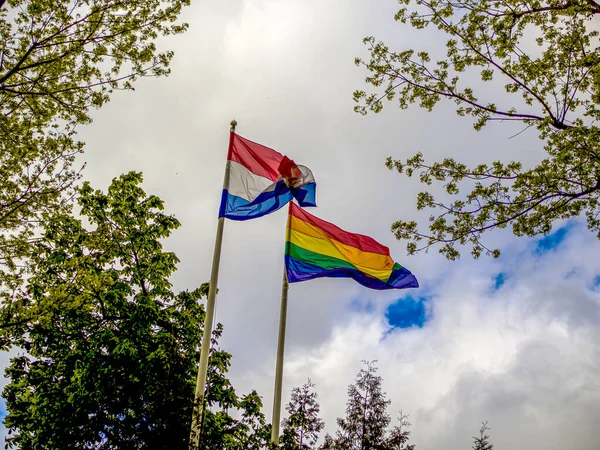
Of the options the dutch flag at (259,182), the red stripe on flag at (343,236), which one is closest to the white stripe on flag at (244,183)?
the dutch flag at (259,182)

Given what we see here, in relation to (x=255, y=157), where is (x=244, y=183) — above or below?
below

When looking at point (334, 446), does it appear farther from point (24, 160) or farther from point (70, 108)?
point (24, 160)

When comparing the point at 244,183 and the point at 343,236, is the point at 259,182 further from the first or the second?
the point at 343,236

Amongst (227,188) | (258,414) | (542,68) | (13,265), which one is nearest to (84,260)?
(13,265)

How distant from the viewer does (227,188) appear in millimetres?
13438

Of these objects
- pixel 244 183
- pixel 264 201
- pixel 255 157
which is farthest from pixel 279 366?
pixel 255 157

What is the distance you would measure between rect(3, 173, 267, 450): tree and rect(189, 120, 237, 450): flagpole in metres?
0.72

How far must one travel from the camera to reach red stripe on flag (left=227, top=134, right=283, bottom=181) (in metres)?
14.2

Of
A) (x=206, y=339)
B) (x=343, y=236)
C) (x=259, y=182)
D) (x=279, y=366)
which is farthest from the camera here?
(x=343, y=236)

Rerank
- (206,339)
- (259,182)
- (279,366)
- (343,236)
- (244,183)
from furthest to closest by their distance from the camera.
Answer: (343,236) → (259,182) → (244,183) → (279,366) → (206,339)

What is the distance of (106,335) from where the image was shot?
596 inches

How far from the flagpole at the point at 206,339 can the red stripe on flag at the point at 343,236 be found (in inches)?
101

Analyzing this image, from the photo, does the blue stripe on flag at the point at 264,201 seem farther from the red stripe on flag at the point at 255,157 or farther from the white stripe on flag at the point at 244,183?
the red stripe on flag at the point at 255,157

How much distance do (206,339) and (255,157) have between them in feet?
17.8
